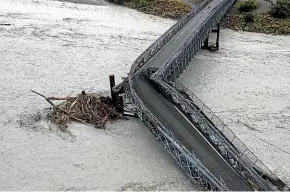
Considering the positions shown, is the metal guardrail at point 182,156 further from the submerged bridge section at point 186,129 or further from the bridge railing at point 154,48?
the bridge railing at point 154,48

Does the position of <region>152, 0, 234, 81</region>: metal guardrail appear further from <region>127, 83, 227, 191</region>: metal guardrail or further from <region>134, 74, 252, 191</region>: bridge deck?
<region>127, 83, 227, 191</region>: metal guardrail

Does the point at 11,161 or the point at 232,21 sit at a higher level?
the point at 232,21

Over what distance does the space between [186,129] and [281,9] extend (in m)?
26.5

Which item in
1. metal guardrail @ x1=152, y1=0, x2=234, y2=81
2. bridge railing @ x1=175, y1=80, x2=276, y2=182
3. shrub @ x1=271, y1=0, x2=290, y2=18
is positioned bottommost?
bridge railing @ x1=175, y1=80, x2=276, y2=182

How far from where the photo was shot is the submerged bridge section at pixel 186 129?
50.5 feet

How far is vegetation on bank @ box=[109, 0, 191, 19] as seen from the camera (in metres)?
40.0

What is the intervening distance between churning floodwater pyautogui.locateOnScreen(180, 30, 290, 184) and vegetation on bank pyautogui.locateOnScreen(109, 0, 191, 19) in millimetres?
7679

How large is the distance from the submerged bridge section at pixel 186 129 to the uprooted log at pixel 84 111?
2131 millimetres

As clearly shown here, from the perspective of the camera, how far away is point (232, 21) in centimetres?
3853

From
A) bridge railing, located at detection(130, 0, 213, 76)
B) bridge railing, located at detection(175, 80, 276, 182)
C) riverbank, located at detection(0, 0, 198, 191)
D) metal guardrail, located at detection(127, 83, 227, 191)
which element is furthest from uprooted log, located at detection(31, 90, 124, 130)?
bridge railing, located at detection(175, 80, 276, 182)

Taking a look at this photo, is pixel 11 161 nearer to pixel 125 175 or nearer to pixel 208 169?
pixel 125 175

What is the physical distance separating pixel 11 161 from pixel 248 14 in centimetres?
2946

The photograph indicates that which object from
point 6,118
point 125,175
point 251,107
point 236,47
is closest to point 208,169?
point 125,175

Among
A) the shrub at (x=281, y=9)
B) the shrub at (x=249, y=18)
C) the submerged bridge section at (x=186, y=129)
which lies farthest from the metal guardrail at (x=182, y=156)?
the shrub at (x=281, y=9)
